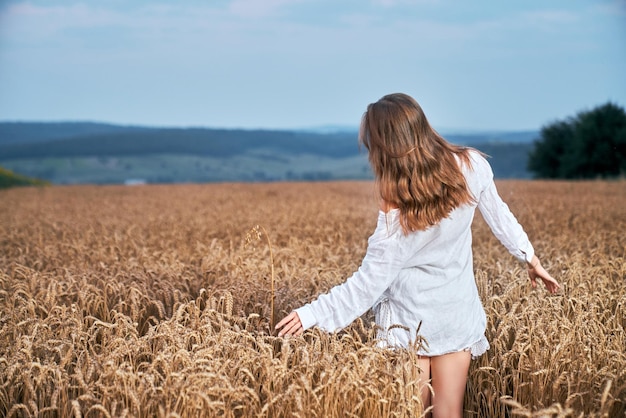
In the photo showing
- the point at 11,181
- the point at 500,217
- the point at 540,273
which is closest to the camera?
the point at 500,217

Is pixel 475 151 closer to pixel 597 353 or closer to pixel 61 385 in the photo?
pixel 597 353

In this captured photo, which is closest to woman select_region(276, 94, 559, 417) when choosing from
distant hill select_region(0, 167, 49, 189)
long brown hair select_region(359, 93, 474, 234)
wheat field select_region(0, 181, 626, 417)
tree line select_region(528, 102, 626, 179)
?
long brown hair select_region(359, 93, 474, 234)

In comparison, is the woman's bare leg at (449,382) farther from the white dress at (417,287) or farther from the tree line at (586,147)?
the tree line at (586,147)

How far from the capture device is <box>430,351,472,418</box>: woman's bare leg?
10.9 feet

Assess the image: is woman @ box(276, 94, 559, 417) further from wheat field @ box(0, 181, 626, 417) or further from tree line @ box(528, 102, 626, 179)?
tree line @ box(528, 102, 626, 179)

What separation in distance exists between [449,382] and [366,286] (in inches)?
25.6

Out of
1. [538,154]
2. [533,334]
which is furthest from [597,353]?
[538,154]

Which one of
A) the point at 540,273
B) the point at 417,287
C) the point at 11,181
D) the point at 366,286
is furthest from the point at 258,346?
the point at 11,181

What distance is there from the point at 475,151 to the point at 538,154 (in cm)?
5559

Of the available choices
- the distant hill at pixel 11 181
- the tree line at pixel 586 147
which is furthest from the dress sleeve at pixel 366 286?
the tree line at pixel 586 147

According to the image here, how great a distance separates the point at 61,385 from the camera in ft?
10.2

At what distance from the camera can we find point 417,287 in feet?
10.8

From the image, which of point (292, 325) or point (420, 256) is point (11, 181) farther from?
point (420, 256)

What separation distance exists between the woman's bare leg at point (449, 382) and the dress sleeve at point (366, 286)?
482 mm
